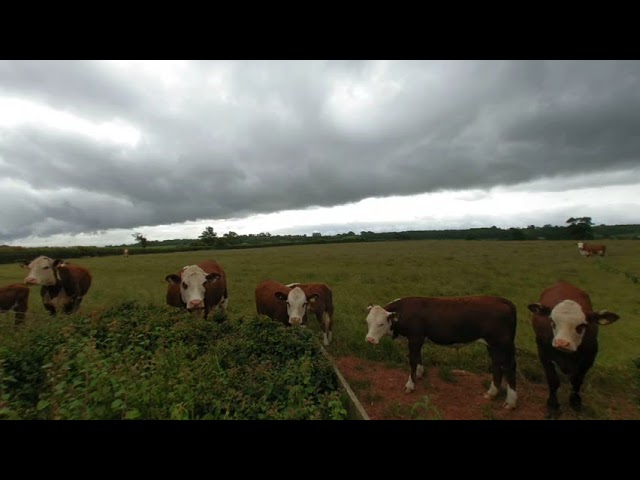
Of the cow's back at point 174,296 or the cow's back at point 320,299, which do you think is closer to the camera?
the cow's back at point 320,299

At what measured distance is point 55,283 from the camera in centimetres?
880

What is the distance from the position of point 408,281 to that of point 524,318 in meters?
8.17

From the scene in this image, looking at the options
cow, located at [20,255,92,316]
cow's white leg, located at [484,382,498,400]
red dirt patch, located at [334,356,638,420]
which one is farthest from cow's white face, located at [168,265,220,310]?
cow's white leg, located at [484,382,498,400]

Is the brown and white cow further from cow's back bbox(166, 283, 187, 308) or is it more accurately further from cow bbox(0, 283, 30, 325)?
cow bbox(0, 283, 30, 325)

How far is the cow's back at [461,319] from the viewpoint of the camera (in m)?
5.39

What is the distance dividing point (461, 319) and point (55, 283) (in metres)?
10.7

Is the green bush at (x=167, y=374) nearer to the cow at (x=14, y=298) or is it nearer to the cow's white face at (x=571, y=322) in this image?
the cow's white face at (x=571, y=322)

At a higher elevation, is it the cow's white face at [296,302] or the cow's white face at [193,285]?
the cow's white face at [193,285]

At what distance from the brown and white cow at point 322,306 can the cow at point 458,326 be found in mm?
2286

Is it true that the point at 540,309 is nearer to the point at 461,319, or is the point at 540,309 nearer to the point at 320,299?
the point at 461,319

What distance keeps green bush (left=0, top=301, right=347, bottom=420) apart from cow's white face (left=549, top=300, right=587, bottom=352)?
3.38 m

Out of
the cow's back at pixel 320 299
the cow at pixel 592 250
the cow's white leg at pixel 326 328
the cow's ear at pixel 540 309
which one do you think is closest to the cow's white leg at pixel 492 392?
the cow's ear at pixel 540 309
